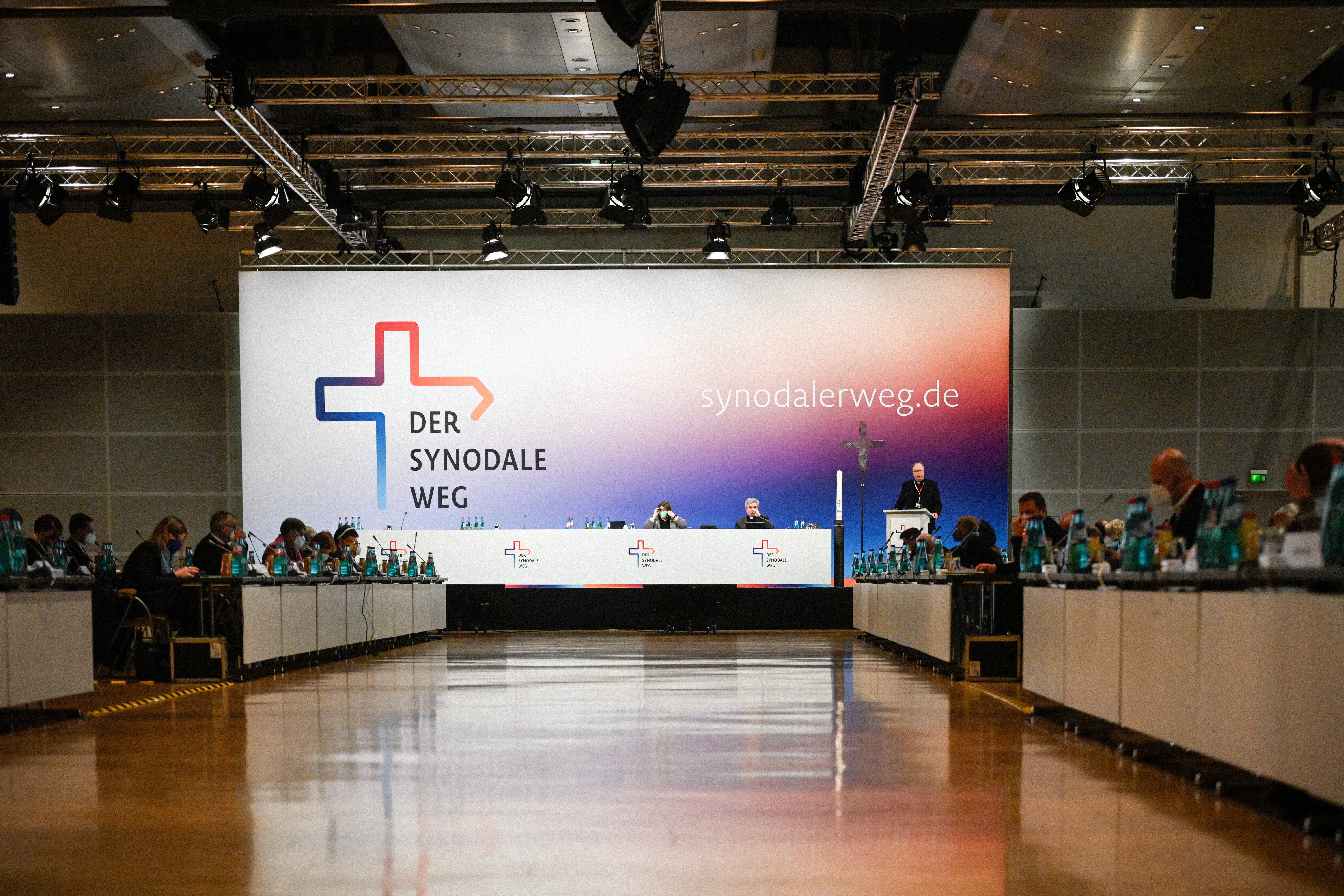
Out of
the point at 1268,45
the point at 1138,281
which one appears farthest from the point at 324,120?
the point at 1138,281

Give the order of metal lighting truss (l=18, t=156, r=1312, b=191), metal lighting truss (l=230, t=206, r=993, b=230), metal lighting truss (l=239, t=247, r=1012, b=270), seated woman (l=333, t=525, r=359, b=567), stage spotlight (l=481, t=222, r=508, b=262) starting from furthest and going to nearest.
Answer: metal lighting truss (l=230, t=206, r=993, b=230)
metal lighting truss (l=239, t=247, r=1012, b=270)
stage spotlight (l=481, t=222, r=508, b=262)
metal lighting truss (l=18, t=156, r=1312, b=191)
seated woman (l=333, t=525, r=359, b=567)

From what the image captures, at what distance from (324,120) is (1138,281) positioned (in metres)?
10.8

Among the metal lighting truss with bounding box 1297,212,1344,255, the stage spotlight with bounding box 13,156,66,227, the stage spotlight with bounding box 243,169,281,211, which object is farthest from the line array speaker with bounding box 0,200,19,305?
the metal lighting truss with bounding box 1297,212,1344,255

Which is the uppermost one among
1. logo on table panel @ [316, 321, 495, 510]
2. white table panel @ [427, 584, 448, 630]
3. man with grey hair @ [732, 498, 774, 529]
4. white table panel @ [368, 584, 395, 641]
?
logo on table panel @ [316, 321, 495, 510]

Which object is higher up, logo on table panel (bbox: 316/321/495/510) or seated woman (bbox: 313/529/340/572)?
logo on table panel (bbox: 316/321/495/510)

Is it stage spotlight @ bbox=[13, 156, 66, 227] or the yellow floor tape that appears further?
stage spotlight @ bbox=[13, 156, 66, 227]

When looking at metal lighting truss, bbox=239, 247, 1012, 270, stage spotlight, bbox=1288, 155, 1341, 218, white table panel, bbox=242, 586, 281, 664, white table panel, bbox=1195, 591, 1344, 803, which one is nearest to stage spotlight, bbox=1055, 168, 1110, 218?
metal lighting truss, bbox=239, 247, 1012, 270

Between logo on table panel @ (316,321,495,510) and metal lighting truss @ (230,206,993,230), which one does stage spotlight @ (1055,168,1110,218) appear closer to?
metal lighting truss @ (230,206,993,230)

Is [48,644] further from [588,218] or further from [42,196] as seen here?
[588,218]

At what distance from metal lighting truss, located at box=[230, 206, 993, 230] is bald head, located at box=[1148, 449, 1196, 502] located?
1151 cm

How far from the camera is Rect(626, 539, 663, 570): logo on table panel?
573 inches

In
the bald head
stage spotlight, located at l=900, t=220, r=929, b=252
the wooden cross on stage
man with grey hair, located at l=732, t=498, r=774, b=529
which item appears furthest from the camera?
the wooden cross on stage

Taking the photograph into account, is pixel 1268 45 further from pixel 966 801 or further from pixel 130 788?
pixel 130 788

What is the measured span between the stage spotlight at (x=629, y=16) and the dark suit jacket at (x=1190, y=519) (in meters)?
4.75
